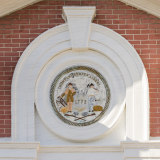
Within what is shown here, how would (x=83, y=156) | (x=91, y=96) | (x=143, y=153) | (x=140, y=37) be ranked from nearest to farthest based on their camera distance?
Answer: (x=143, y=153) → (x=83, y=156) → (x=91, y=96) → (x=140, y=37)

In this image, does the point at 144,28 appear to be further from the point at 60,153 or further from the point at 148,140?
the point at 60,153

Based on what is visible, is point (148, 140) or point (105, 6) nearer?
point (148, 140)

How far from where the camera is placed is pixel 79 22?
797 centimetres

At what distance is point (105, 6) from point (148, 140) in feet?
7.19

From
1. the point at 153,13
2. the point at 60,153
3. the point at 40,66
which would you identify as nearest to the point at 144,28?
the point at 153,13

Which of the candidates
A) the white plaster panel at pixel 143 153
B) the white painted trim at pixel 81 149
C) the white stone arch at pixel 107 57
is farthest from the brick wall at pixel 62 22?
the white painted trim at pixel 81 149

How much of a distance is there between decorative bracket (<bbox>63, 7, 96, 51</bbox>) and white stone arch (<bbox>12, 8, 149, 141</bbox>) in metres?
0.08

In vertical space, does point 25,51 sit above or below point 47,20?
A: below

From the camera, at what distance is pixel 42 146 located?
7695 mm

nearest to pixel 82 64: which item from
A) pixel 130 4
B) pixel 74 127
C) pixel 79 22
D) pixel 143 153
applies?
pixel 79 22

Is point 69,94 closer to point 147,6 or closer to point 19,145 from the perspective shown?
point 19,145

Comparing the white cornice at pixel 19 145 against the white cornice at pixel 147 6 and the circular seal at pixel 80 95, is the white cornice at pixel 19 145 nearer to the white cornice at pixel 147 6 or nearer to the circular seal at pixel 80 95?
the circular seal at pixel 80 95

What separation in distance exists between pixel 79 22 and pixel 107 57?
69 centimetres

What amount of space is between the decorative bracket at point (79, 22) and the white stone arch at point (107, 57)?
0.26 ft
